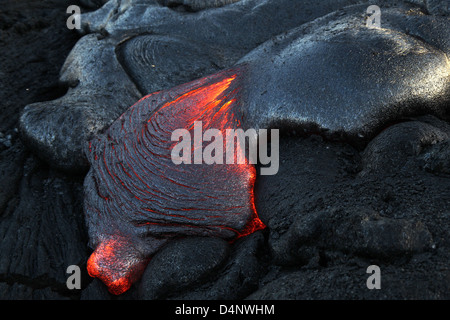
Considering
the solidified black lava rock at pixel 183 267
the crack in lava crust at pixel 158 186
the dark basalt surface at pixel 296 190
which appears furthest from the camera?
the crack in lava crust at pixel 158 186

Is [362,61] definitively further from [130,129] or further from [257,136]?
Answer: [130,129]

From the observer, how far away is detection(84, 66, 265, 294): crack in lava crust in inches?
111

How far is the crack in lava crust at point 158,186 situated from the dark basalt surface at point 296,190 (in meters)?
0.13

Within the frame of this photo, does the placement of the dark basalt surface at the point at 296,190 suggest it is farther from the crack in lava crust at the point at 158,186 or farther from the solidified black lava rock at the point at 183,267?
the crack in lava crust at the point at 158,186

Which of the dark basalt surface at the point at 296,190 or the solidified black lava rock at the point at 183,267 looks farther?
the solidified black lava rock at the point at 183,267

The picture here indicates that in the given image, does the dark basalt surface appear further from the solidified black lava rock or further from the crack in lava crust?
the crack in lava crust

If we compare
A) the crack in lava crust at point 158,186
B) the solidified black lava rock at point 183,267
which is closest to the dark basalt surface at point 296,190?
the solidified black lava rock at point 183,267

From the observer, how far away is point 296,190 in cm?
267

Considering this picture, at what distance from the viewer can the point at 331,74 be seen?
115 inches

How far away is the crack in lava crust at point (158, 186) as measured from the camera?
2.83 meters

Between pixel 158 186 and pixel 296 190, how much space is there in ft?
3.66

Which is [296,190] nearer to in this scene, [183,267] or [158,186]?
[183,267]

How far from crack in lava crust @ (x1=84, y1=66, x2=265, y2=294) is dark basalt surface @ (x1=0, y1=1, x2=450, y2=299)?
0.13m
